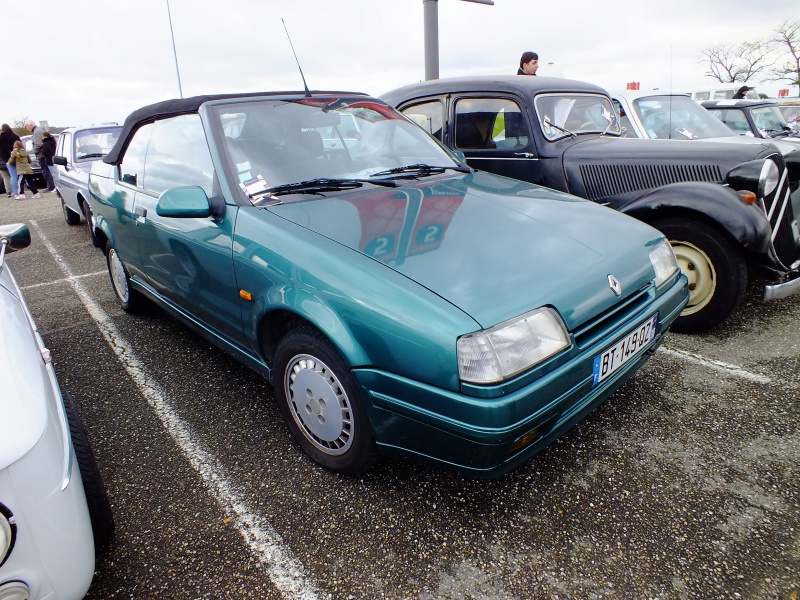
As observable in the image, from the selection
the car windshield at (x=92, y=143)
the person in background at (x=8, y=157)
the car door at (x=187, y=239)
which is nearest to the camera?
the car door at (x=187, y=239)

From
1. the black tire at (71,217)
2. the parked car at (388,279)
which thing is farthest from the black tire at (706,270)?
the black tire at (71,217)

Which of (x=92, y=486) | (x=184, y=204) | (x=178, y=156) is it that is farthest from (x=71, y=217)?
(x=92, y=486)

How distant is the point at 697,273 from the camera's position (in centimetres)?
344

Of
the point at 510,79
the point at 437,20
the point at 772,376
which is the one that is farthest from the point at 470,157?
the point at 437,20

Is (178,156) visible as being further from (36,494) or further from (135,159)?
(36,494)

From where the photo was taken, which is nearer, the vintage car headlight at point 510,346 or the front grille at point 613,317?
the vintage car headlight at point 510,346

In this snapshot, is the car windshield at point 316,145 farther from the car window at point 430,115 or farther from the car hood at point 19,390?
the car window at point 430,115

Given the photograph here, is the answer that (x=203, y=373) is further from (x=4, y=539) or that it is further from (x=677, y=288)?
(x=677, y=288)

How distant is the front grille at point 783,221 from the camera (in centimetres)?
343

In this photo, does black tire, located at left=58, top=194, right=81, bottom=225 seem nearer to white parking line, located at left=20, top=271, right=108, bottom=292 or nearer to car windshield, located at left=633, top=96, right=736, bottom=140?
white parking line, located at left=20, top=271, right=108, bottom=292

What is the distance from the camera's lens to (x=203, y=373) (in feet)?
10.5

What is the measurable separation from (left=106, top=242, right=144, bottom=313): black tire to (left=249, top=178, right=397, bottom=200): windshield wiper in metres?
2.01

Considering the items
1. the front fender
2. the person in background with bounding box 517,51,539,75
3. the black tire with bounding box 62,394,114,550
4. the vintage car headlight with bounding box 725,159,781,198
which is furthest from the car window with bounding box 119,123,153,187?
the person in background with bounding box 517,51,539,75

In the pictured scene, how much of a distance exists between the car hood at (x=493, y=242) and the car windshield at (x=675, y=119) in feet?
10.8
